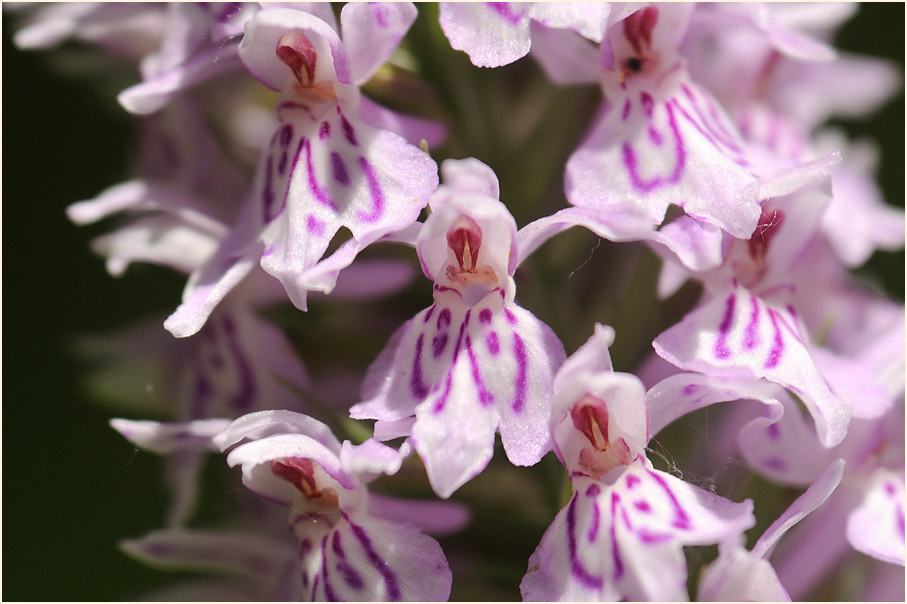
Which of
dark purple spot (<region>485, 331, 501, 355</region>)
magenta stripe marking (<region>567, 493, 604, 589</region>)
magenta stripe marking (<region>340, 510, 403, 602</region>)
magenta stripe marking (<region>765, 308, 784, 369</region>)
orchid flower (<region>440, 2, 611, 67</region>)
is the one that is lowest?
magenta stripe marking (<region>340, 510, 403, 602</region>)

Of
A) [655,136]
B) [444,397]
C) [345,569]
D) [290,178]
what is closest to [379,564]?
[345,569]

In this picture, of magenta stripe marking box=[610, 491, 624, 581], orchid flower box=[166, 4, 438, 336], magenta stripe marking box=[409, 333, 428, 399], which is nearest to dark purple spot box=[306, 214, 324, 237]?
orchid flower box=[166, 4, 438, 336]

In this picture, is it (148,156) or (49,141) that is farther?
(49,141)

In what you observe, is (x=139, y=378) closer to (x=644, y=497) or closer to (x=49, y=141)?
(x=49, y=141)

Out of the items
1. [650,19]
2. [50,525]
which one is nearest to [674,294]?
[650,19]

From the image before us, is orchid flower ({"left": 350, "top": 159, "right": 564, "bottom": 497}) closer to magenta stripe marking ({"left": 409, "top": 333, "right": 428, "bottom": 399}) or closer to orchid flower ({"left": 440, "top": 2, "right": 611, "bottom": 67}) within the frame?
magenta stripe marking ({"left": 409, "top": 333, "right": 428, "bottom": 399})

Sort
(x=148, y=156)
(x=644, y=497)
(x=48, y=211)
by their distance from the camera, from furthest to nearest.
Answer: (x=48, y=211)
(x=148, y=156)
(x=644, y=497)

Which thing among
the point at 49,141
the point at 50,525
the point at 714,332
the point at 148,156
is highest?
the point at 714,332
